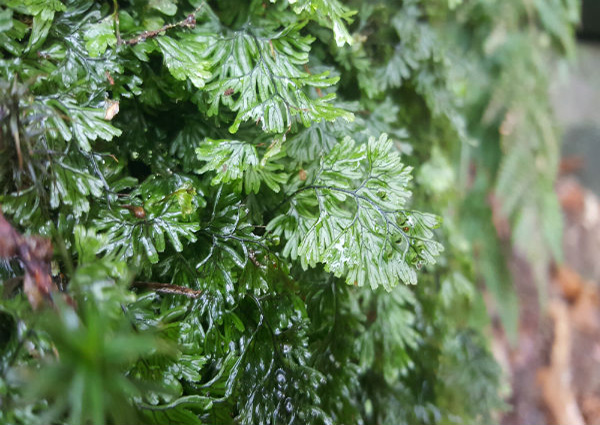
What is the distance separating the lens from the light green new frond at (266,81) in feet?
2.51

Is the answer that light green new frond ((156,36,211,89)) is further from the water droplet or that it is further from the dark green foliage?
the water droplet

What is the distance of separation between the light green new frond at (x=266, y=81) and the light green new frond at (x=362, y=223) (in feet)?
0.30

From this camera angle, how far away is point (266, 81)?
80 centimetres

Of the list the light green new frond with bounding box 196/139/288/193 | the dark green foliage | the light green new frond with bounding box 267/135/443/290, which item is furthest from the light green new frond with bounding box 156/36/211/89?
the light green new frond with bounding box 267/135/443/290

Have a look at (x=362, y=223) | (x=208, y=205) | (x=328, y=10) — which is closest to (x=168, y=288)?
(x=208, y=205)

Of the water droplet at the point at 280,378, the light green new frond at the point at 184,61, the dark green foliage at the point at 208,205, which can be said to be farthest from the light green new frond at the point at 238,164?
the water droplet at the point at 280,378

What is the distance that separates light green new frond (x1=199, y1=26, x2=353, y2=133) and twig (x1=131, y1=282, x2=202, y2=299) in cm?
27

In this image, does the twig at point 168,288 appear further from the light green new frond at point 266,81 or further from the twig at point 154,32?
the twig at point 154,32

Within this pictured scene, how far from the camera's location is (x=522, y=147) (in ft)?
6.82

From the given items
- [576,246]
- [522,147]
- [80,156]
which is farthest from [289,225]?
[576,246]

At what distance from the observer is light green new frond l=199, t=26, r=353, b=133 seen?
2.51 feet

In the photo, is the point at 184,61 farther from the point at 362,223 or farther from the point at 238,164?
the point at 362,223

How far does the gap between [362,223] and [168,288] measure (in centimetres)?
33

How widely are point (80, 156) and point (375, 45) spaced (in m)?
0.75
